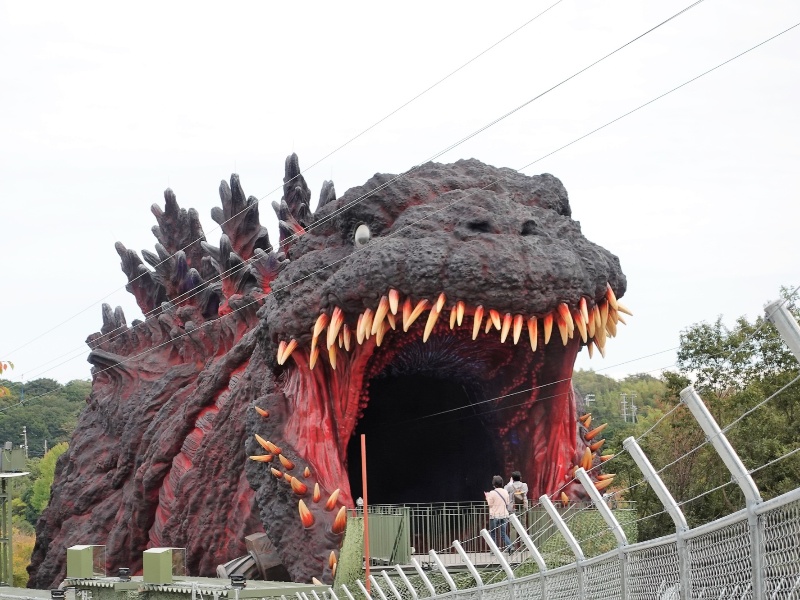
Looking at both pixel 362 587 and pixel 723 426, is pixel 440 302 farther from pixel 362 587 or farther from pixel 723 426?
pixel 723 426

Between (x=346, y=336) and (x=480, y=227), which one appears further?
(x=346, y=336)

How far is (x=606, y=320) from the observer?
12.4m

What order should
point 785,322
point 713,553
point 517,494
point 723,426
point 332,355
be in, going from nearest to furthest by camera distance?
point 785,322
point 713,553
point 332,355
point 517,494
point 723,426

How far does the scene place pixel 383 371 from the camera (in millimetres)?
14578

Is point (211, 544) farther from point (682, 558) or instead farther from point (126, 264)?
point (682, 558)

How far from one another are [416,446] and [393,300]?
14.1 ft

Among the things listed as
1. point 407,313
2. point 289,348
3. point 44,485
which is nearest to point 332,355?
point 289,348

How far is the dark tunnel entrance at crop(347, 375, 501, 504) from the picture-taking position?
14.9 meters

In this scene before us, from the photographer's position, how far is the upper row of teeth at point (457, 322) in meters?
11.7

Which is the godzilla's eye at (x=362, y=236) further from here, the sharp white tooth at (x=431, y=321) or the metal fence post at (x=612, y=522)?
the metal fence post at (x=612, y=522)

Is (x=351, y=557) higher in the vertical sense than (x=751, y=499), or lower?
lower

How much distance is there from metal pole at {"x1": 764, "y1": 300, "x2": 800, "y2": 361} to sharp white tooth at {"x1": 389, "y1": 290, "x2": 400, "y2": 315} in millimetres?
7565

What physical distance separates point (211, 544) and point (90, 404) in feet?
22.4

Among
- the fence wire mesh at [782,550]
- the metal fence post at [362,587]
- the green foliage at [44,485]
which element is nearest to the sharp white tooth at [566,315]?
the metal fence post at [362,587]
